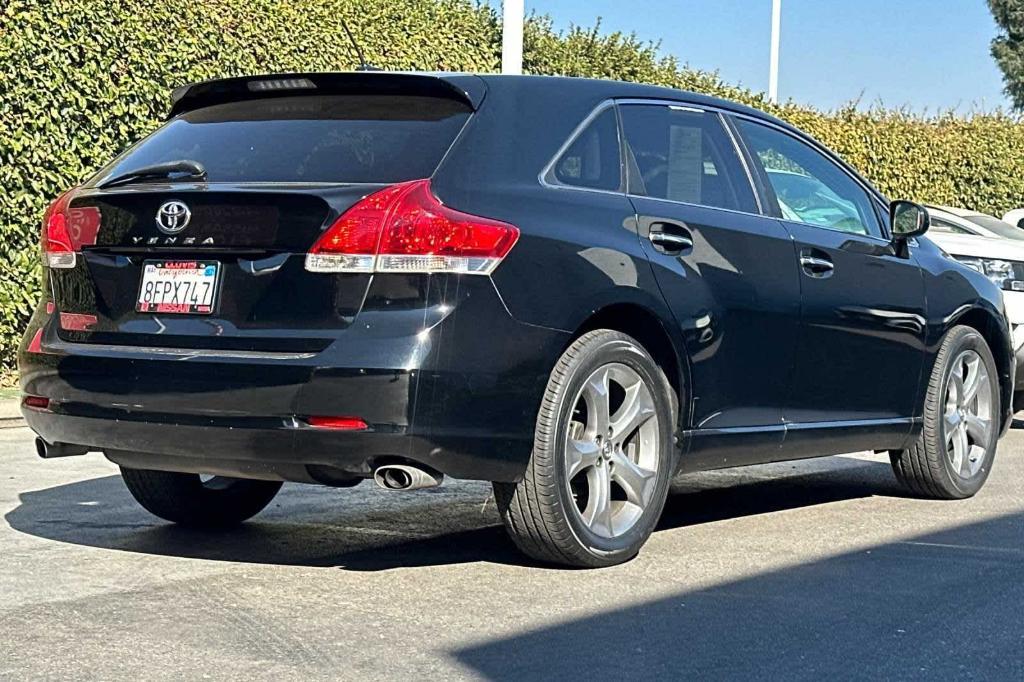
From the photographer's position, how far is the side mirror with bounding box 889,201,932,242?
736 centimetres

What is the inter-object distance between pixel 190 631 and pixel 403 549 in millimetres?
1473

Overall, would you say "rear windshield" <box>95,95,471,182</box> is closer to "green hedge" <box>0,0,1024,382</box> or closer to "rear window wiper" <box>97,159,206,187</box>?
"rear window wiper" <box>97,159,206,187</box>

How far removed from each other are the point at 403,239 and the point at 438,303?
0.70 feet

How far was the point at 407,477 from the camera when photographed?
517 centimetres

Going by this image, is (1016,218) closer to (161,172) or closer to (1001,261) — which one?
(1001,261)

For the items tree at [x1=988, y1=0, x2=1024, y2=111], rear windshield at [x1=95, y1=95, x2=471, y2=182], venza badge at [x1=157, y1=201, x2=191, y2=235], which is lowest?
venza badge at [x1=157, y1=201, x2=191, y2=235]

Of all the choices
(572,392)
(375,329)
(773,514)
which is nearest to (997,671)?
(572,392)

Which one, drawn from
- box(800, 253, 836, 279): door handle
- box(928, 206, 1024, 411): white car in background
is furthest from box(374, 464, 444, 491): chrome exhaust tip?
box(928, 206, 1024, 411): white car in background

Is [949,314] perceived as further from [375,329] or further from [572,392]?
[375,329]

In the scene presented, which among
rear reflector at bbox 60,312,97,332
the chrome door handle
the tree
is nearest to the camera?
rear reflector at bbox 60,312,97,332

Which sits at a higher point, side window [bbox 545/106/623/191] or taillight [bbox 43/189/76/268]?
side window [bbox 545/106/623/191]

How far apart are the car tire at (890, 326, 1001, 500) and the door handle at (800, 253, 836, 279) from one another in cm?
96

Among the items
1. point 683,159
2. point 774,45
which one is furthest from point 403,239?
point 774,45

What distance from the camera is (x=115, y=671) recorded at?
14.1 ft
